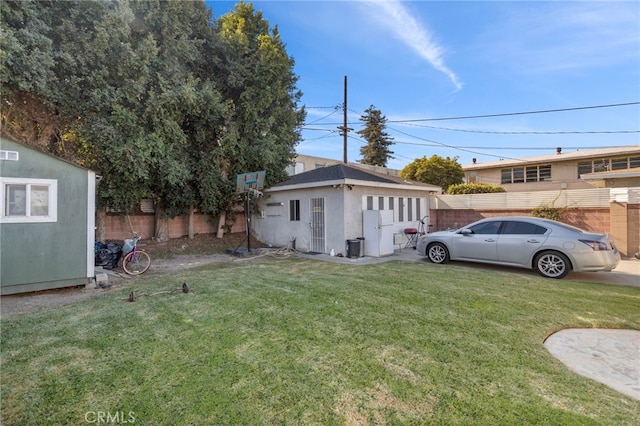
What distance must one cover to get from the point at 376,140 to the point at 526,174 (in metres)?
14.2

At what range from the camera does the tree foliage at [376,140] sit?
3209 centimetres

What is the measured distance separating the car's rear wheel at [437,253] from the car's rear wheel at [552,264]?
6.77 feet

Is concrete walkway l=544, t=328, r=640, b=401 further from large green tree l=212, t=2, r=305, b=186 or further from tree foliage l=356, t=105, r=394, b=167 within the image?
tree foliage l=356, t=105, r=394, b=167

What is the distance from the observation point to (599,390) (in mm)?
2531

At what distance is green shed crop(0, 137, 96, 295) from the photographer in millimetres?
5195

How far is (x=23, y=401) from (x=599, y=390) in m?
4.61

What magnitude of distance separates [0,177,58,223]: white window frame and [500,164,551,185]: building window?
26.5 metres

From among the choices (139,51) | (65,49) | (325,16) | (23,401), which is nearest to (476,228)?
(325,16)

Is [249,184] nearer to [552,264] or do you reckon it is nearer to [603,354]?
[552,264]

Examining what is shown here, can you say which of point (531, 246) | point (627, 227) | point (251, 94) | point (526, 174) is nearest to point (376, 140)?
point (526, 174)

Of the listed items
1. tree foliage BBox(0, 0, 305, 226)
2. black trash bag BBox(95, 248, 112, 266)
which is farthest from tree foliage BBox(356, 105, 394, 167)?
black trash bag BBox(95, 248, 112, 266)

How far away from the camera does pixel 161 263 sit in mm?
9125

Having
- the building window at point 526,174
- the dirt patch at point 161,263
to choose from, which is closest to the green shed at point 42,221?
the dirt patch at point 161,263

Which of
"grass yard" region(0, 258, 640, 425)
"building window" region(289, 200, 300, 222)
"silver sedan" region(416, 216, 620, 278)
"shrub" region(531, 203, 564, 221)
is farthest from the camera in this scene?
"building window" region(289, 200, 300, 222)
